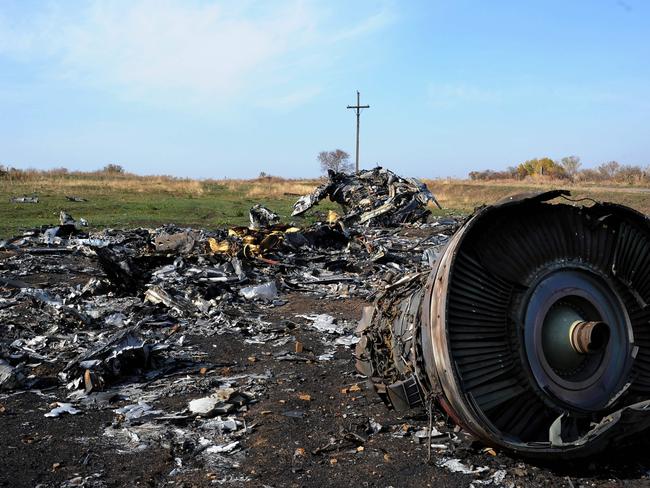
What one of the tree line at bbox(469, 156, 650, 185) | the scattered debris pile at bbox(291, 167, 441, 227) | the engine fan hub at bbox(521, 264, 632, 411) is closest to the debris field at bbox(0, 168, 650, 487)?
the engine fan hub at bbox(521, 264, 632, 411)

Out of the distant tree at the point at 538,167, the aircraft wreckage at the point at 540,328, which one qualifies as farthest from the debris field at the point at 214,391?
the distant tree at the point at 538,167

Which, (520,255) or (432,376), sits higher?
(520,255)

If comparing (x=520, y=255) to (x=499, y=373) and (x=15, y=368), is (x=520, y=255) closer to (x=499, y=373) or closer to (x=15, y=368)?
(x=499, y=373)

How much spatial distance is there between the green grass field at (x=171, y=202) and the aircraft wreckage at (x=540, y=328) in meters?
10.8

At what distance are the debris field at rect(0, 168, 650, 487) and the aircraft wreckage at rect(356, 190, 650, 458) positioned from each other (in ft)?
0.90

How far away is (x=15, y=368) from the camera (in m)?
5.95

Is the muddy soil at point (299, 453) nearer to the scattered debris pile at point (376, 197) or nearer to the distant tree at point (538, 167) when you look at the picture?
the scattered debris pile at point (376, 197)

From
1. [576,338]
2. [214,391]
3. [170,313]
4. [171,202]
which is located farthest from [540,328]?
[171,202]

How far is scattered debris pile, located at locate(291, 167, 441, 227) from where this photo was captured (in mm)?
19234

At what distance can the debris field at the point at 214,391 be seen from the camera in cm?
404

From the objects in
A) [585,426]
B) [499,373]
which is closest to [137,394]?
[499,373]

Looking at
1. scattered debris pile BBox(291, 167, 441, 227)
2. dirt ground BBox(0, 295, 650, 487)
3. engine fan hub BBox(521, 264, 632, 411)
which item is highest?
scattered debris pile BBox(291, 167, 441, 227)

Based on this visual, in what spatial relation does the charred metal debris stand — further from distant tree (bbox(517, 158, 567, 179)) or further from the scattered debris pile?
distant tree (bbox(517, 158, 567, 179))

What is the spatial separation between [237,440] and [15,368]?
2735 millimetres
